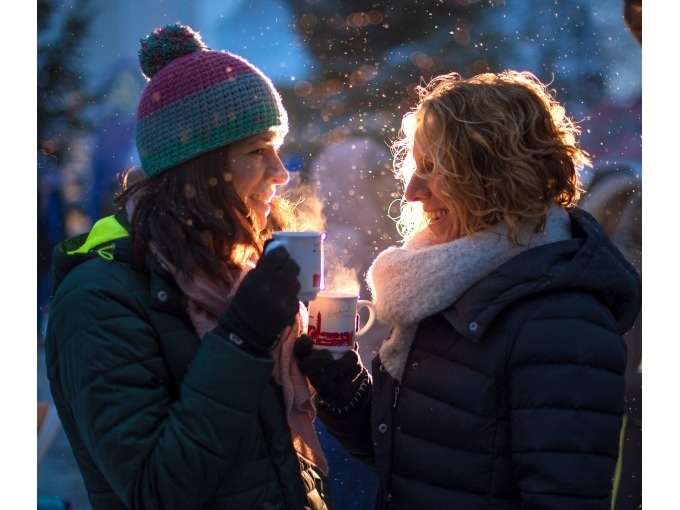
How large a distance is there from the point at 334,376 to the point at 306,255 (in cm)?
29

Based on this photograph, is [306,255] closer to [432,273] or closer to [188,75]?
[432,273]

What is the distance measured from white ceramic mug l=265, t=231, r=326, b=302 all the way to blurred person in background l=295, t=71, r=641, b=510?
0.49 ft

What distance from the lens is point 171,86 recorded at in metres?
1.22

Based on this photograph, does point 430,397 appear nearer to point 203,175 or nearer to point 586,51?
point 203,175

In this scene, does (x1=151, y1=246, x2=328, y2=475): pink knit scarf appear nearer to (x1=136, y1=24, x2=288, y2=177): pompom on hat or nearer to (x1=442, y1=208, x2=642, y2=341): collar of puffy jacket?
(x1=136, y1=24, x2=288, y2=177): pompom on hat

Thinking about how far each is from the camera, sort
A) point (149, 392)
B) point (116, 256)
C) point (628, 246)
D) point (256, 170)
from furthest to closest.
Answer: point (628, 246) → point (256, 170) → point (116, 256) → point (149, 392)

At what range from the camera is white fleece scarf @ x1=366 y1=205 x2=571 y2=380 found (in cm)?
116

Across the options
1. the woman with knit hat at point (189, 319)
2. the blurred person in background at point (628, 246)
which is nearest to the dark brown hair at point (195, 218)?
the woman with knit hat at point (189, 319)

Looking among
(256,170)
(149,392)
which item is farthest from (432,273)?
(149,392)

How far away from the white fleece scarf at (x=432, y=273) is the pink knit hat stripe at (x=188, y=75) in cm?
44

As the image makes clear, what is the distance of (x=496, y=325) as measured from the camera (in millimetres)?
1116

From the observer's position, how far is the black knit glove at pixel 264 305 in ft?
3.41

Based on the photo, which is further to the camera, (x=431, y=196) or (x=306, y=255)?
(x=431, y=196)
